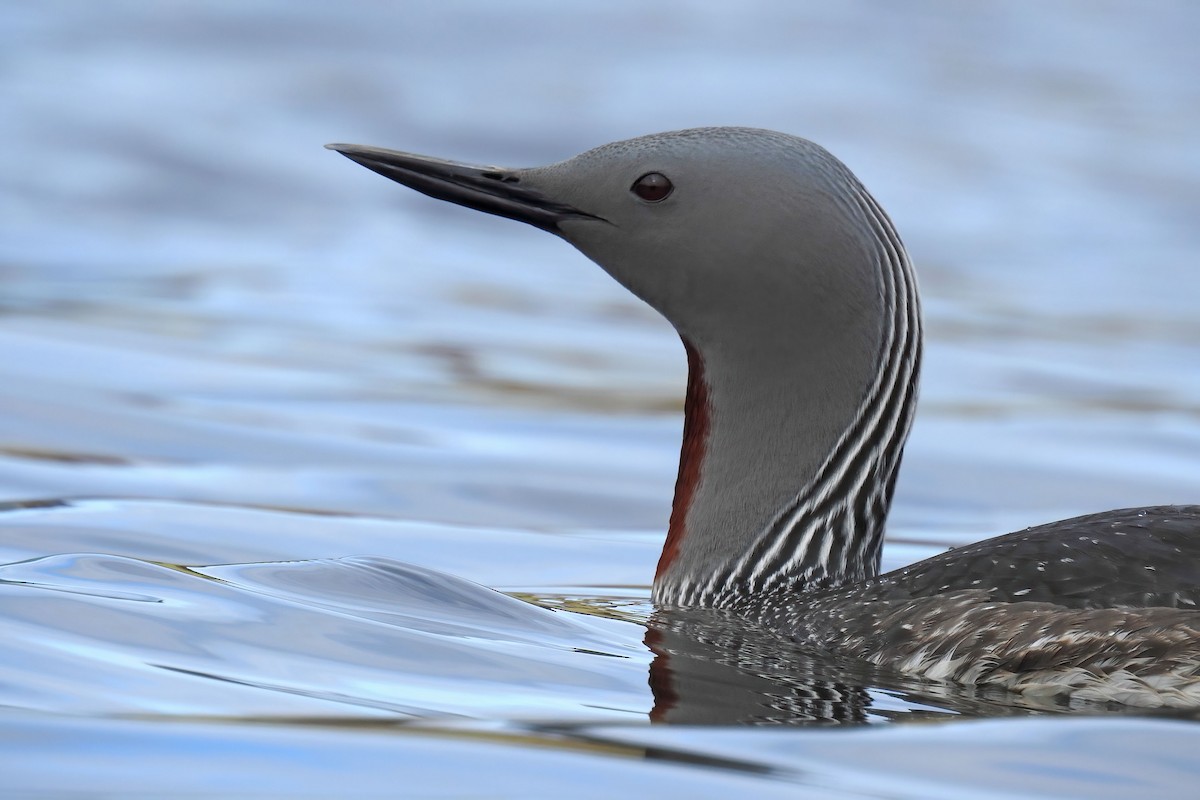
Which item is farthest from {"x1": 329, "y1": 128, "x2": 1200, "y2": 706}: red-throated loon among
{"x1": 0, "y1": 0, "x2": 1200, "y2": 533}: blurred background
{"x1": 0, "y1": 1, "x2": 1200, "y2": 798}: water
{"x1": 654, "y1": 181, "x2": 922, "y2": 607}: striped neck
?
{"x1": 0, "y1": 0, "x2": 1200, "y2": 533}: blurred background

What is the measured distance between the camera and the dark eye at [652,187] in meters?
4.78

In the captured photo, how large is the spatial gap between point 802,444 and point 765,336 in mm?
271

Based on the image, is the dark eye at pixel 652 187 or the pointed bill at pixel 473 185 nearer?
the dark eye at pixel 652 187

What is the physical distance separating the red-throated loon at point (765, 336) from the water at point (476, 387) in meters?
0.31

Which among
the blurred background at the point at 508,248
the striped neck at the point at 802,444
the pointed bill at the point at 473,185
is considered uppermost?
the blurred background at the point at 508,248

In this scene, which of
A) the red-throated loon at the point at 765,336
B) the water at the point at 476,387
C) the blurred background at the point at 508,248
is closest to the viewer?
the water at the point at 476,387

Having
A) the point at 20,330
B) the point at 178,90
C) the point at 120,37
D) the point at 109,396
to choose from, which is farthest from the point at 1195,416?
the point at 120,37

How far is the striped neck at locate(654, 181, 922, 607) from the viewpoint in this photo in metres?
4.70

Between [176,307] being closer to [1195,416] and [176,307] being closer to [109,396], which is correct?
[109,396]

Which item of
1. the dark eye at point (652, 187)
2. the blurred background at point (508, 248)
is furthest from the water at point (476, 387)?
the dark eye at point (652, 187)

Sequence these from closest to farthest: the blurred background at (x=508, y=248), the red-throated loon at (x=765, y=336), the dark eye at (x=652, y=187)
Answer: the red-throated loon at (x=765, y=336), the dark eye at (x=652, y=187), the blurred background at (x=508, y=248)

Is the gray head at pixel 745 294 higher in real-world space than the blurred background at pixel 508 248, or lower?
lower

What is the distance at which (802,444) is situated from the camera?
477 centimetres

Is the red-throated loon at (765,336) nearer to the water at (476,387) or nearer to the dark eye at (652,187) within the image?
the dark eye at (652,187)
